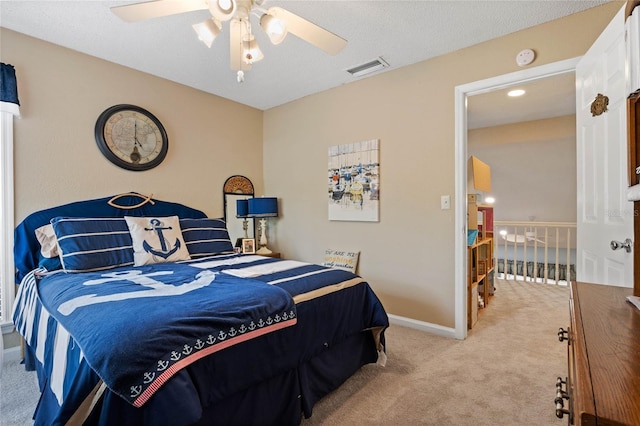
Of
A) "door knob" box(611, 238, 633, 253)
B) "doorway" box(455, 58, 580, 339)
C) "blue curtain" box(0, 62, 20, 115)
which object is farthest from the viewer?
"doorway" box(455, 58, 580, 339)

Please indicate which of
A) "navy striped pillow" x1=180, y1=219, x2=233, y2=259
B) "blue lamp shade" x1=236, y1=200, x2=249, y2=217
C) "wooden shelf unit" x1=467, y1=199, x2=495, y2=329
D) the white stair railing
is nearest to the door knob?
"wooden shelf unit" x1=467, y1=199, x2=495, y2=329

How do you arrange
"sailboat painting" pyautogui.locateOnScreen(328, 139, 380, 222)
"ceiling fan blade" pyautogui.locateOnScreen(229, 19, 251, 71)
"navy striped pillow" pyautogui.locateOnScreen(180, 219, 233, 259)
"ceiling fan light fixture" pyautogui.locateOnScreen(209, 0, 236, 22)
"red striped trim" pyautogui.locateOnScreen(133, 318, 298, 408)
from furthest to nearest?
"sailboat painting" pyautogui.locateOnScreen(328, 139, 380, 222), "navy striped pillow" pyautogui.locateOnScreen(180, 219, 233, 259), "ceiling fan blade" pyautogui.locateOnScreen(229, 19, 251, 71), "ceiling fan light fixture" pyautogui.locateOnScreen(209, 0, 236, 22), "red striped trim" pyautogui.locateOnScreen(133, 318, 298, 408)

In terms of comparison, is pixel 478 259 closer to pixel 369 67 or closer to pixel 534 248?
pixel 369 67

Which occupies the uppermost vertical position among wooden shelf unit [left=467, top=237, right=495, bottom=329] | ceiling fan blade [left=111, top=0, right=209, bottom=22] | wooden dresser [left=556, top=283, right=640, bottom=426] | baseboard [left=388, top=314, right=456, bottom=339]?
ceiling fan blade [left=111, top=0, right=209, bottom=22]

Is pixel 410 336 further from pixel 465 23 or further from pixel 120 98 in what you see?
pixel 120 98

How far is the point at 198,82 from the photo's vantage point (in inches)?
129

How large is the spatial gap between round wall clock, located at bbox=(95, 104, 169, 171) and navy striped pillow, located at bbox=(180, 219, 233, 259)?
0.75 metres

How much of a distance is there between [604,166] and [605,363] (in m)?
1.69

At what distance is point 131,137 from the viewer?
9.71 feet

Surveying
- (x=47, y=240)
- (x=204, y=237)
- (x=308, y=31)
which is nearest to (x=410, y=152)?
(x=308, y=31)

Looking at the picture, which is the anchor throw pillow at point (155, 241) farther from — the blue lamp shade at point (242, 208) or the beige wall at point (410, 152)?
the beige wall at point (410, 152)

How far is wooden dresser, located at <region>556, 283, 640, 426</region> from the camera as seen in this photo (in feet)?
1.35

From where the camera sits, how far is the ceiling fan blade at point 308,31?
1670 mm

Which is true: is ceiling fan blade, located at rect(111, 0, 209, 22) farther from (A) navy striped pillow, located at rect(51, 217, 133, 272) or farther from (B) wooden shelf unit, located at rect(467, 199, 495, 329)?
(B) wooden shelf unit, located at rect(467, 199, 495, 329)
